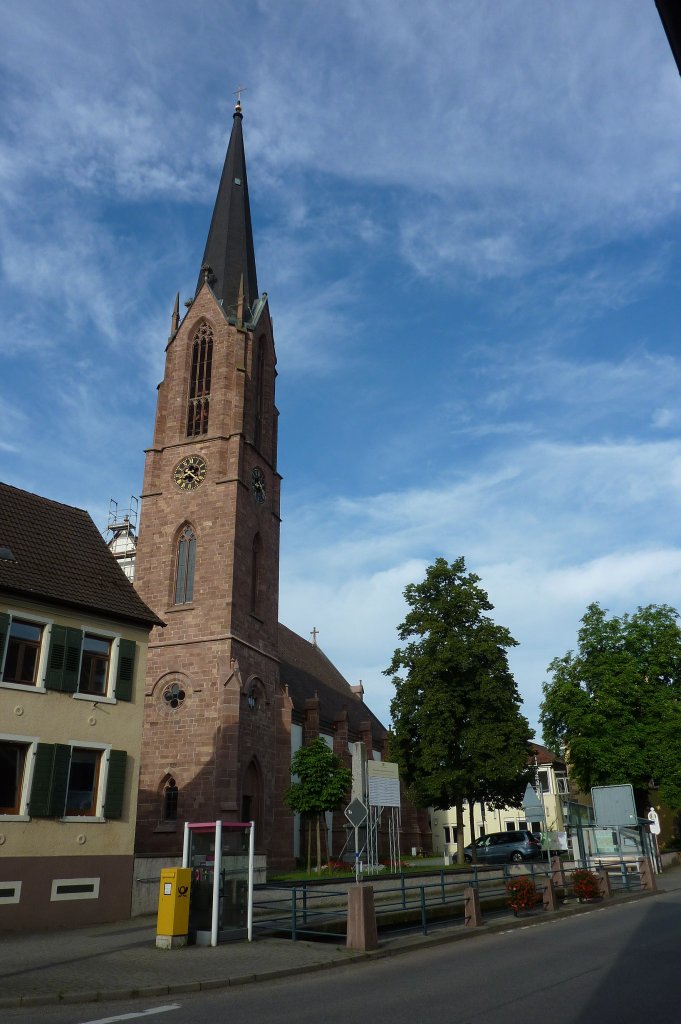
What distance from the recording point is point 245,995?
1004 cm

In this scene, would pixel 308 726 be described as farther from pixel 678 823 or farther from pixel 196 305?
pixel 678 823

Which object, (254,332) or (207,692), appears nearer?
(207,692)

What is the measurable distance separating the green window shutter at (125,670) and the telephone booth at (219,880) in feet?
19.1

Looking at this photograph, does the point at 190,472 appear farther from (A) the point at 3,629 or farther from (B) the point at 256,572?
(A) the point at 3,629

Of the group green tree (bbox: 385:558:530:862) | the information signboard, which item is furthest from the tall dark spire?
the information signboard

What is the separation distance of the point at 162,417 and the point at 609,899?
27281 mm

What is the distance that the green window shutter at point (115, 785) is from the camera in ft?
62.5

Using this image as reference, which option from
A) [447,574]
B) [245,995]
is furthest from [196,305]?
[245,995]

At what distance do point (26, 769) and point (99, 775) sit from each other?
2.05 metres

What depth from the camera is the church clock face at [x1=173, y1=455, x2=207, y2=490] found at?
36000mm

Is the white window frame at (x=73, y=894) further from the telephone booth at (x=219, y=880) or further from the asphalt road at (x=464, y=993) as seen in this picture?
the asphalt road at (x=464, y=993)

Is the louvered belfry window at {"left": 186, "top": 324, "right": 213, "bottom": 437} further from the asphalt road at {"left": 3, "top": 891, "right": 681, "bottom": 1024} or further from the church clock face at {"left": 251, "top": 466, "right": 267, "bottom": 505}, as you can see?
the asphalt road at {"left": 3, "top": 891, "right": 681, "bottom": 1024}

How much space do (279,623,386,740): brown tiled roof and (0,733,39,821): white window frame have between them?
1009 inches

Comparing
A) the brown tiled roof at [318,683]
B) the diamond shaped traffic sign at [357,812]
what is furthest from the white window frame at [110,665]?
the brown tiled roof at [318,683]
